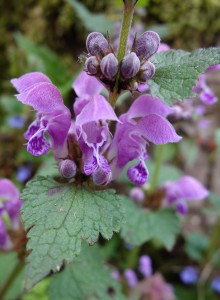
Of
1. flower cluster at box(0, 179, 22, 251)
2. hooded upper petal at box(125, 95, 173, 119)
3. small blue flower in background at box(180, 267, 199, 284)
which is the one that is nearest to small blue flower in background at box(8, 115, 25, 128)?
small blue flower in background at box(180, 267, 199, 284)

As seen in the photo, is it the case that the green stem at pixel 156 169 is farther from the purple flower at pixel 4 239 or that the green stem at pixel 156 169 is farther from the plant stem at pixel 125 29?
the plant stem at pixel 125 29

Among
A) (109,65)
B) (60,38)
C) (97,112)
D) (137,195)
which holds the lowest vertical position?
(60,38)

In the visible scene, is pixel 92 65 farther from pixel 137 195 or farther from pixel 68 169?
pixel 137 195

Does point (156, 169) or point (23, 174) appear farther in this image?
point (23, 174)

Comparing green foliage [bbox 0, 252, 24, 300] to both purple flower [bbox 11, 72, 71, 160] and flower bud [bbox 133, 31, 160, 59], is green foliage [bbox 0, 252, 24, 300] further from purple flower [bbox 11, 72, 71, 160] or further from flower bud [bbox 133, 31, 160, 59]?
flower bud [bbox 133, 31, 160, 59]

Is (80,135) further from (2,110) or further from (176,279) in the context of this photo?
(2,110)

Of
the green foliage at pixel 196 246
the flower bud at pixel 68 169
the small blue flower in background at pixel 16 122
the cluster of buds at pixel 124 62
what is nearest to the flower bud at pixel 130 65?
the cluster of buds at pixel 124 62

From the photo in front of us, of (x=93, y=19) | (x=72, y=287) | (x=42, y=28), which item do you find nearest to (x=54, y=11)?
(x=42, y=28)

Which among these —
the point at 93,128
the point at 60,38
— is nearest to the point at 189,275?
the point at 93,128
